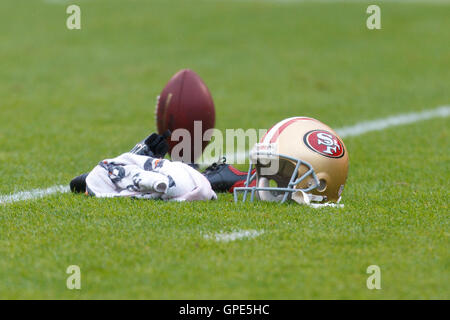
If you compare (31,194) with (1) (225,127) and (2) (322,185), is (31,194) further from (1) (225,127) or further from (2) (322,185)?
Answer: (1) (225,127)

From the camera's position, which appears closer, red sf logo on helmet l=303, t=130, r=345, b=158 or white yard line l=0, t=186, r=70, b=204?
red sf logo on helmet l=303, t=130, r=345, b=158

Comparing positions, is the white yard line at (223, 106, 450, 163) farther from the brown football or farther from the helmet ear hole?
the helmet ear hole

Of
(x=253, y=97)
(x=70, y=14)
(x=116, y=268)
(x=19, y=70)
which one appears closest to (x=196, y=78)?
(x=116, y=268)

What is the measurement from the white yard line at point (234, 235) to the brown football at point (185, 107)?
1.76 m

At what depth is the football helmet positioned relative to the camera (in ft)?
14.0

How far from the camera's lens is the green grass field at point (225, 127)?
10.4 feet

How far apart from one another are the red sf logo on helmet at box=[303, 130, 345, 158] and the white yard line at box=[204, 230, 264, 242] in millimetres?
792

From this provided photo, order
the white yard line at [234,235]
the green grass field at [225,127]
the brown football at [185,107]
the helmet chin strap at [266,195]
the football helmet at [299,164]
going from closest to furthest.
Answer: the green grass field at [225,127], the white yard line at [234,235], the football helmet at [299,164], the helmet chin strap at [266,195], the brown football at [185,107]

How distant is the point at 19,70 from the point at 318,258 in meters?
8.06

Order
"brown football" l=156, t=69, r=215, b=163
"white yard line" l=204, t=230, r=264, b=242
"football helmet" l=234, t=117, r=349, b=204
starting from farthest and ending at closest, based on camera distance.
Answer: "brown football" l=156, t=69, r=215, b=163
"football helmet" l=234, t=117, r=349, b=204
"white yard line" l=204, t=230, r=264, b=242

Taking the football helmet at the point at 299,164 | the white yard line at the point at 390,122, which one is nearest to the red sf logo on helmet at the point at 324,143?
the football helmet at the point at 299,164

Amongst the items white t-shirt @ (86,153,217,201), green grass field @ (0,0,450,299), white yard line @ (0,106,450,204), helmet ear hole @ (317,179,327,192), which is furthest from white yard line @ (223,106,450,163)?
white t-shirt @ (86,153,217,201)

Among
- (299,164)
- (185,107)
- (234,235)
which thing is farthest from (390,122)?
(234,235)

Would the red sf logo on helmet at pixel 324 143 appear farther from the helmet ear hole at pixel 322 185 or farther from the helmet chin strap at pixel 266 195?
the helmet chin strap at pixel 266 195
